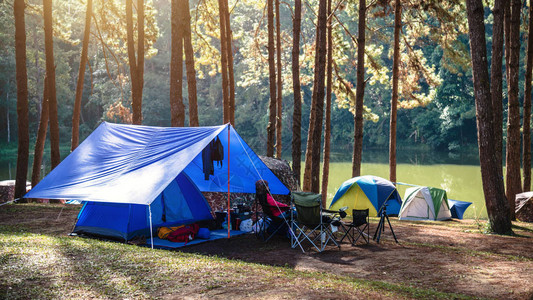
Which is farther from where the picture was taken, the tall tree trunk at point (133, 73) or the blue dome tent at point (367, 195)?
the blue dome tent at point (367, 195)

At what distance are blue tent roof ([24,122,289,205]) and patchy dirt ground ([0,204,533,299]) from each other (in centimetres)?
93

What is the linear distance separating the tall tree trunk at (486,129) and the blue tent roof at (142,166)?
10.8 feet

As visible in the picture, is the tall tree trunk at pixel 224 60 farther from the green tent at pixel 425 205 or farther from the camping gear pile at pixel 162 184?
the green tent at pixel 425 205

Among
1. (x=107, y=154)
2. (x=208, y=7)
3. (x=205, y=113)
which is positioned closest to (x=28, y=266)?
(x=107, y=154)

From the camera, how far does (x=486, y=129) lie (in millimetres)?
7508

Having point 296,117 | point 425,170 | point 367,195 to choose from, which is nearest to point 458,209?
point 367,195

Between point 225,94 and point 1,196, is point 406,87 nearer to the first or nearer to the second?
point 225,94

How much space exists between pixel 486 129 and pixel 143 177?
5.28 metres

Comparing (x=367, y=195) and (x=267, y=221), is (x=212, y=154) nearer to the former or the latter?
(x=267, y=221)

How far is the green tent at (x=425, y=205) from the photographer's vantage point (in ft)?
36.5

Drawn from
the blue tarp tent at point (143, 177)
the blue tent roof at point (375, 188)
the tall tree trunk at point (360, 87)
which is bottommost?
the blue tent roof at point (375, 188)

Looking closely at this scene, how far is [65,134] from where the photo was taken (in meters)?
39.2

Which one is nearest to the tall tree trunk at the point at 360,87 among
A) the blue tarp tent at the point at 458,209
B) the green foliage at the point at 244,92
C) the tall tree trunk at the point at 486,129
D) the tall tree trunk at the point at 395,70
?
the tall tree trunk at the point at 395,70

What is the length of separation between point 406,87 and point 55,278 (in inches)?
501
